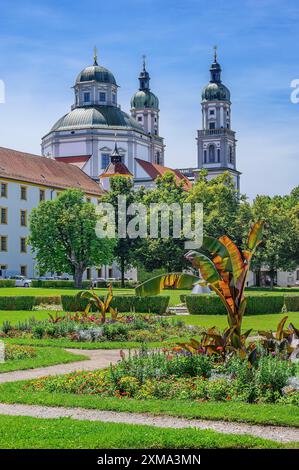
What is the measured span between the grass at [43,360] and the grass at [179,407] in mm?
3426

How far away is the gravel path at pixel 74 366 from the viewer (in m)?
15.1

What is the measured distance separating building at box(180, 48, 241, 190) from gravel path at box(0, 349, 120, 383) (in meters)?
109

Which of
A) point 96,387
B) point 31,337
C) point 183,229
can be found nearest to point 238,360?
point 96,387

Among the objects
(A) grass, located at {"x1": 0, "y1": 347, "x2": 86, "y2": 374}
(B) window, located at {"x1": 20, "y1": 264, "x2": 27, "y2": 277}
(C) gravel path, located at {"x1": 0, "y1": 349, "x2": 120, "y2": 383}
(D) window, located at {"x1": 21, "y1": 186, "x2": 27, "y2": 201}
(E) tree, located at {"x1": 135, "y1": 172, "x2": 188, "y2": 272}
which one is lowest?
(C) gravel path, located at {"x1": 0, "y1": 349, "x2": 120, "y2": 383}

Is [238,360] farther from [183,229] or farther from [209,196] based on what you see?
[209,196]

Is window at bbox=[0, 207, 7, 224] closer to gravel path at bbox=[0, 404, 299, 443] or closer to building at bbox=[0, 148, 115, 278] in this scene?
building at bbox=[0, 148, 115, 278]

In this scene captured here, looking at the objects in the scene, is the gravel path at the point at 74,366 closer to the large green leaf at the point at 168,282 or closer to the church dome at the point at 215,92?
the large green leaf at the point at 168,282

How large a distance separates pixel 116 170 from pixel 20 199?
20.9 metres

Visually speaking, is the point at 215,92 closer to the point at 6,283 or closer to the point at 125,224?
the point at 125,224

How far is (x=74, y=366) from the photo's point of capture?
1673 cm

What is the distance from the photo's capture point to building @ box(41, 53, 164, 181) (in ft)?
332

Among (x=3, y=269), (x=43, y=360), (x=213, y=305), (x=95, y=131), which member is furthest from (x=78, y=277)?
→ (x=95, y=131)

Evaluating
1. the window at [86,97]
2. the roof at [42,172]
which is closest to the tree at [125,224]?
the roof at [42,172]

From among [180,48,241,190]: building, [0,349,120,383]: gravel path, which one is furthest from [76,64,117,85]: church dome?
[0,349,120,383]: gravel path
